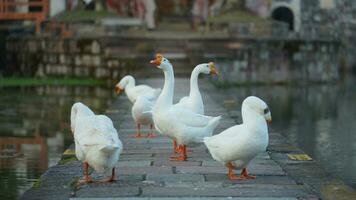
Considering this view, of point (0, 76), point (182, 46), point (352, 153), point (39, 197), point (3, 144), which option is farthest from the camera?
point (0, 76)

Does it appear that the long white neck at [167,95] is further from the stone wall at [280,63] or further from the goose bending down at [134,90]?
the stone wall at [280,63]

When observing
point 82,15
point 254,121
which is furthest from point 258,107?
point 82,15

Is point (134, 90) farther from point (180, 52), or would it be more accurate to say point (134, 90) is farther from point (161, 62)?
point (180, 52)

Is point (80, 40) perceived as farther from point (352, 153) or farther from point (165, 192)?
point (165, 192)

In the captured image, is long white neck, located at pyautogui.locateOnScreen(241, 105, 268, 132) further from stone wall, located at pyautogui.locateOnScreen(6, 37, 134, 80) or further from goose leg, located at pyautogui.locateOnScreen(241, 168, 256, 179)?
stone wall, located at pyautogui.locateOnScreen(6, 37, 134, 80)

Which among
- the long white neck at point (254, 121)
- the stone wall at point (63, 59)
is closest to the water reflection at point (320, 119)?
the long white neck at point (254, 121)

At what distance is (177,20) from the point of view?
3525 cm

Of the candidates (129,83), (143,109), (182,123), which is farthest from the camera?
(129,83)

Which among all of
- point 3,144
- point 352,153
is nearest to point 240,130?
point 352,153

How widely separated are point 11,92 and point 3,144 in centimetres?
1062

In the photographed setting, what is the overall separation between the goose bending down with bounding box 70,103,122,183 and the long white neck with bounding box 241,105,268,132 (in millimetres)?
1139

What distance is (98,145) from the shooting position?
8.48m

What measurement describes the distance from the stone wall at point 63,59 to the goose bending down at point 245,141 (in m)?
18.4

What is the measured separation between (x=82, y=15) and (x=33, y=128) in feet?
50.6
